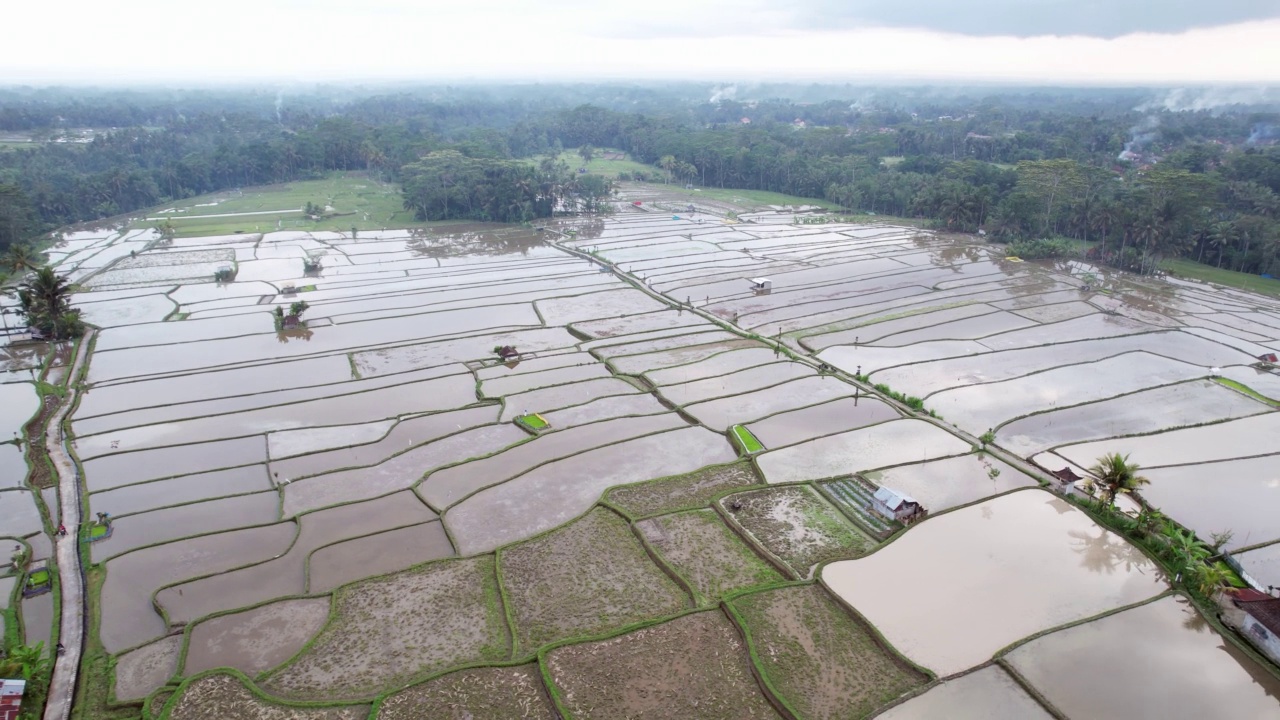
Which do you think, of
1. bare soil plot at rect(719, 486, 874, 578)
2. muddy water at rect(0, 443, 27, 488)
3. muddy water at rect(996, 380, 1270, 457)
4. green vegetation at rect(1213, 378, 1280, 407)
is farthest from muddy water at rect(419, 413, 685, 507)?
green vegetation at rect(1213, 378, 1280, 407)

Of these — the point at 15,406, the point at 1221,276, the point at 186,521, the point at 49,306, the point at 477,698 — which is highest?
the point at 49,306

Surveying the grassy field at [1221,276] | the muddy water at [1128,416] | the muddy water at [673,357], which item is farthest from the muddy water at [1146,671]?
the grassy field at [1221,276]

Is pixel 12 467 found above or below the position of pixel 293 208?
below

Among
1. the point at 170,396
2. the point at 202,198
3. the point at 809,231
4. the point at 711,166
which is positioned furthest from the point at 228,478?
the point at 711,166

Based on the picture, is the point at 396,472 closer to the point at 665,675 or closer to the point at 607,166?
the point at 665,675

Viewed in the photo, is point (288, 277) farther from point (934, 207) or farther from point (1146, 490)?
point (934, 207)

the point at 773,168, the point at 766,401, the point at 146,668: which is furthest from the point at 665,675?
the point at 773,168
